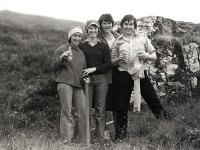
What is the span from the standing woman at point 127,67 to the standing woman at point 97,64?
19 cm

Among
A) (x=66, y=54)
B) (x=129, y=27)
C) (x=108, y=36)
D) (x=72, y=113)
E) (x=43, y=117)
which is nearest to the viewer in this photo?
(x=66, y=54)

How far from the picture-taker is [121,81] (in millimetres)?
6090

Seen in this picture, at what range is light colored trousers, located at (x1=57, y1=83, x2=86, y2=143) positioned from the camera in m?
5.80

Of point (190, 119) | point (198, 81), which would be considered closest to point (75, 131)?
point (190, 119)

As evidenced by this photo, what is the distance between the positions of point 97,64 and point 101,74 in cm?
18

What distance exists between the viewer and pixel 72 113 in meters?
6.14

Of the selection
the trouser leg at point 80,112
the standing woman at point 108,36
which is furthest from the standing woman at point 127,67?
the trouser leg at point 80,112

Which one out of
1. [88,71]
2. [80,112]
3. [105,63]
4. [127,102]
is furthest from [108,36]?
[80,112]

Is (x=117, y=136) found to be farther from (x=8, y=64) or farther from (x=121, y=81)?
(x=8, y=64)

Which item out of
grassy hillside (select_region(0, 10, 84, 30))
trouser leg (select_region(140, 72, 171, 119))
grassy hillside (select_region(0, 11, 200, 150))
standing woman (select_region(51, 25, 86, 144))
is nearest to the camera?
grassy hillside (select_region(0, 11, 200, 150))

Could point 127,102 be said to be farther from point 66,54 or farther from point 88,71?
point 66,54

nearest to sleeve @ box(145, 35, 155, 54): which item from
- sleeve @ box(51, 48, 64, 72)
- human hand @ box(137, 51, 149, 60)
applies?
human hand @ box(137, 51, 149, 60)

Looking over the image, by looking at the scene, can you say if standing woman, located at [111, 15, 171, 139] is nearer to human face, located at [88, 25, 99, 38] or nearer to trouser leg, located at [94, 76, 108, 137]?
trouser leg, located at [94, 76, 108, 137]

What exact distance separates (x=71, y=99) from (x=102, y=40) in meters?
1.15
